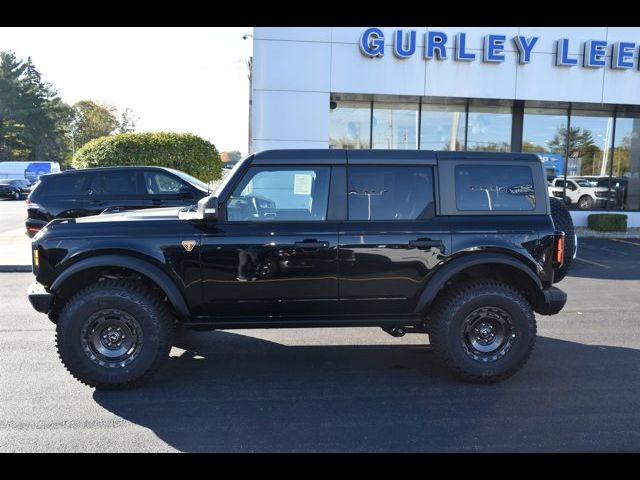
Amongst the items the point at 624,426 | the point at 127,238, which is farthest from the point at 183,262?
the point at 624,426

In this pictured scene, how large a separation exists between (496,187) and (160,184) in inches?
250

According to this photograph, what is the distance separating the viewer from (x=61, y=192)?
889 centimetres

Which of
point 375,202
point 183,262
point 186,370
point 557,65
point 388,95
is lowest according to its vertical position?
point 186,370

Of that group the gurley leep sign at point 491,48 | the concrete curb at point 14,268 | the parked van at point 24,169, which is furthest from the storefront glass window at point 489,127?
the parked van at point 24,169

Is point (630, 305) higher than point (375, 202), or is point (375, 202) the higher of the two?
point (375, 202)

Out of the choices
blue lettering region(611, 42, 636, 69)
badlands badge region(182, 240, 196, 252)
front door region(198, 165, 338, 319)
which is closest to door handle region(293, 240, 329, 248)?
front door region(198, 165, 338, 319)

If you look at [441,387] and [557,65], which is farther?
[557,65]

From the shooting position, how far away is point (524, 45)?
13.3 meters

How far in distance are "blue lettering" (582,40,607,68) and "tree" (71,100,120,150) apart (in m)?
70.9

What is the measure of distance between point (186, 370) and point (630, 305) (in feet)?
19.6

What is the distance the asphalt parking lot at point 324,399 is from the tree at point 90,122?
75.2m

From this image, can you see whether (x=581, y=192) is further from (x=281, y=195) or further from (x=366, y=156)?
(x=281, y=195)

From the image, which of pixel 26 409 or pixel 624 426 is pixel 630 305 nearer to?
pixel 624 426

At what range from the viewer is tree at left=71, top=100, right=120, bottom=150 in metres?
73.1
